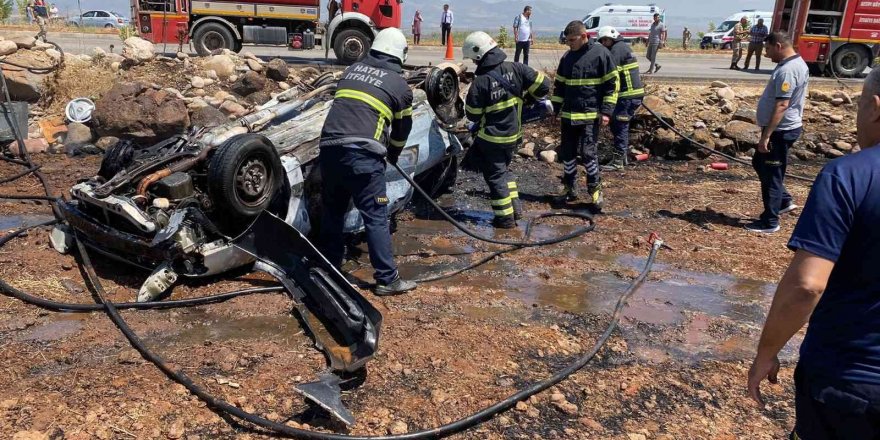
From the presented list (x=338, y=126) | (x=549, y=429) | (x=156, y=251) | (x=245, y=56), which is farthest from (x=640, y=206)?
(x=245, y=56)

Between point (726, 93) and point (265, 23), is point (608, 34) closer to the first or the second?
point (726, 93)

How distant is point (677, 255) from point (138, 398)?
14.2 ft

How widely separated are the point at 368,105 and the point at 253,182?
37.8 inches

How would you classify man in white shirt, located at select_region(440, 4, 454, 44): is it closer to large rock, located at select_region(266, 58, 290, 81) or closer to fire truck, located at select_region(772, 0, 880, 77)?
fire truck, located at select_region(772, 0, 880, 77)

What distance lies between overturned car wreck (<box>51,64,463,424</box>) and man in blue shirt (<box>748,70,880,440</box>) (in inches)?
85.0

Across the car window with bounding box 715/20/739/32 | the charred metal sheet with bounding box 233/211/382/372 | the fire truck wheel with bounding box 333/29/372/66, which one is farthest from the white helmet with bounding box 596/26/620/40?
the car window with bounding box 715/20/739/32

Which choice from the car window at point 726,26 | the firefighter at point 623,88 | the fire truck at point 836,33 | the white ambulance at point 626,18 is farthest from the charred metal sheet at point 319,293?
the white ambulance at point 626,18

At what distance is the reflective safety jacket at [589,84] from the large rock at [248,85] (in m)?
5.67

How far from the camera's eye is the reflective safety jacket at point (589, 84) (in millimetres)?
6559

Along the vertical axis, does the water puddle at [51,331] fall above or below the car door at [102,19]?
below

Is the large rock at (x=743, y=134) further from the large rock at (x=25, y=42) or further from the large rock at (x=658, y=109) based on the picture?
the large rock at (x=25, y=42)

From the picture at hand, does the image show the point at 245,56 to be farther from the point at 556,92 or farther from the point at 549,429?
the point at 549,429

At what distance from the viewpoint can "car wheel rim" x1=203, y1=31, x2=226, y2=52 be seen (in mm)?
14023

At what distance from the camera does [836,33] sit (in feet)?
51.4
